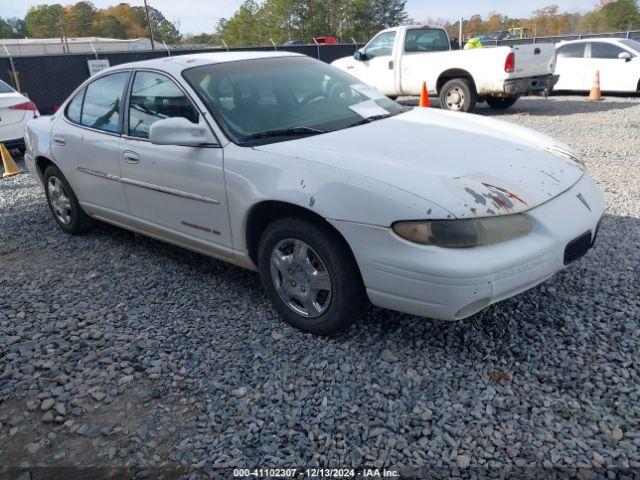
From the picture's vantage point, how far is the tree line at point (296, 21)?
63.6m

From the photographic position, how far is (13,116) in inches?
358

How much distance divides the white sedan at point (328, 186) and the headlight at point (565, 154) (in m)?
0.02

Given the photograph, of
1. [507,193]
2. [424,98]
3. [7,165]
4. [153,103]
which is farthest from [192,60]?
[424,98]

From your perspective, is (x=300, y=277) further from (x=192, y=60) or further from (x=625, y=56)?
(x=625, y=56)

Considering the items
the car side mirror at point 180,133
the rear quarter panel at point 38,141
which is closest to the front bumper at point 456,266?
the car side mirror at point 180,133

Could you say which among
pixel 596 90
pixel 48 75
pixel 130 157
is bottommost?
pixel 596 90

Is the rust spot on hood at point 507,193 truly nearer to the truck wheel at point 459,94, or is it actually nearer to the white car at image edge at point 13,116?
the white car at image edge at point 13,116

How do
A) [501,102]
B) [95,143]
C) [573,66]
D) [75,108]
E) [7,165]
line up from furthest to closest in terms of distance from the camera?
[573,66] → [501,102] → [7,165] → [75,108] → [95,143]

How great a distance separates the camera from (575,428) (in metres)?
2.33

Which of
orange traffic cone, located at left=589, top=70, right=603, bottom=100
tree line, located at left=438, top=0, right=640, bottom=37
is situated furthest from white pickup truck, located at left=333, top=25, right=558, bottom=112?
tree line, located at left=438, top=0, right=640, bottom=37

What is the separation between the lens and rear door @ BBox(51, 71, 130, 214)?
166 inches

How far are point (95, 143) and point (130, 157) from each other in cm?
59

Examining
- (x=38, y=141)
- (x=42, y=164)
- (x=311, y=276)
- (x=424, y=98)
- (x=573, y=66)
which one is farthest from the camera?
(x=573, y=66)

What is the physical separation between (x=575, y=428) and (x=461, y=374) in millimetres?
571
